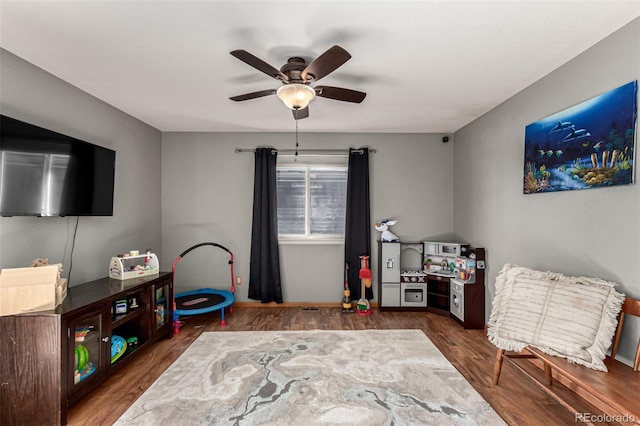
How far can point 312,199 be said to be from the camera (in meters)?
4.21

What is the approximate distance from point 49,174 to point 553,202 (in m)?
4.09

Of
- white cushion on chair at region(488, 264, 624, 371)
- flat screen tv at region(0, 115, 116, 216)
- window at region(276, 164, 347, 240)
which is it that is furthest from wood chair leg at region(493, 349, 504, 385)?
flat screen tv at region(0, 115, 116, 216)

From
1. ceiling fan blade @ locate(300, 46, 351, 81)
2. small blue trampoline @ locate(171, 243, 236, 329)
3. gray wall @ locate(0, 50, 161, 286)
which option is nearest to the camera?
ceiling fan blade @ locate(300, 46, 351, 81)

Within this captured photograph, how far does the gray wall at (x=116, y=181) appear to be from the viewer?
Answer: 2150mm

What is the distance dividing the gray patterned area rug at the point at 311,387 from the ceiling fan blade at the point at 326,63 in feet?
7.42

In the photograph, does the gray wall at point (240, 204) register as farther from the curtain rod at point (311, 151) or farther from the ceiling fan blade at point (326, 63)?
the ceiling fan blade at point (326, 63)

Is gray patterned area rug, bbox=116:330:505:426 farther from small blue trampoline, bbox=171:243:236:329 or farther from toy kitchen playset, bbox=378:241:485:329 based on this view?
toy kitchen playset, bbox=378:241:485:329

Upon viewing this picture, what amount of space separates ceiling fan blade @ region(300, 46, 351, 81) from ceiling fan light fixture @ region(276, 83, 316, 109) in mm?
68

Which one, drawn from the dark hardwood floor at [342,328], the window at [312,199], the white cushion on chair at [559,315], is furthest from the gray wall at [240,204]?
the white cushion on chair at [559,315]

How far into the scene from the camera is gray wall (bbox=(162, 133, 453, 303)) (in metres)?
4.12

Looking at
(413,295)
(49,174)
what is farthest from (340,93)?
(413,295)

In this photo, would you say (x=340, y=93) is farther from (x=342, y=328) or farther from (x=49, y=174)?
(x=342, y=328)

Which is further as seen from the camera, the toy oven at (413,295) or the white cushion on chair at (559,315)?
the toy oven at (413,295)

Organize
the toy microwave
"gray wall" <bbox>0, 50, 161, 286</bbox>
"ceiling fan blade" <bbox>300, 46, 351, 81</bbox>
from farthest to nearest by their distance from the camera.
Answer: the toy microwave
"gray wall" <bbox>0, 50, 161, 286</bbox>
"ceiling fan blade" <bbox>300, 46, 351, 81</bbox>
